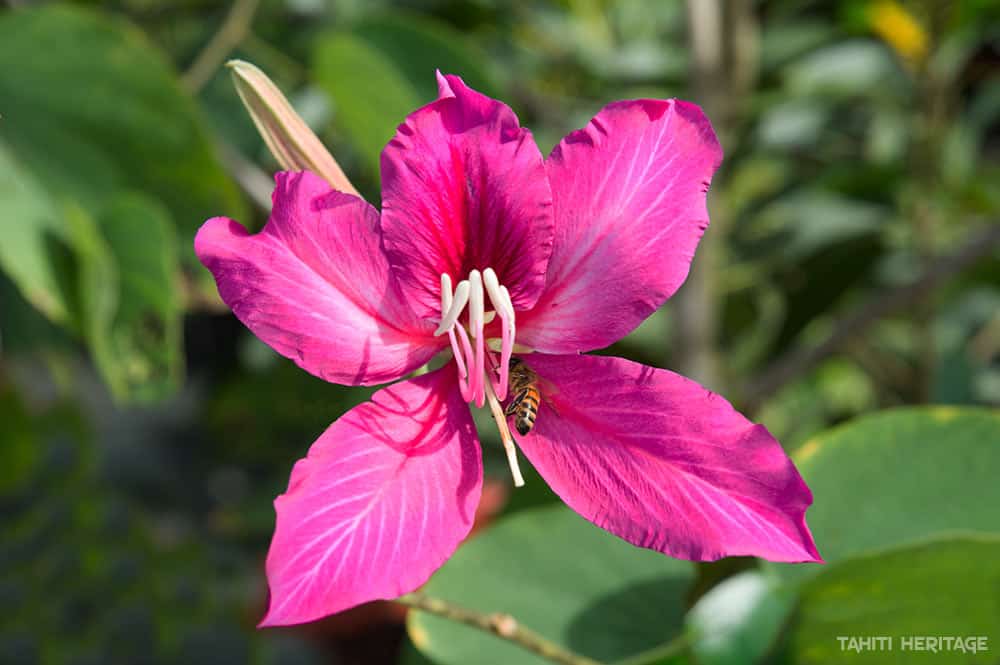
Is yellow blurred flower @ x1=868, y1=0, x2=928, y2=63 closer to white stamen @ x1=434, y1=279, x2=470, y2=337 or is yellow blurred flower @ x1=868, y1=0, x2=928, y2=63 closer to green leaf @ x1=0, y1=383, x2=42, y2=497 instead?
white stamen @ x1=434, y1=279, x2=470, y2=337

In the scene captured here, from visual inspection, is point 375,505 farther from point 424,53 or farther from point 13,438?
point 13,438

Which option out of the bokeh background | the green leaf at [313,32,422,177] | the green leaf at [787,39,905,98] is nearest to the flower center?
the bokeh background

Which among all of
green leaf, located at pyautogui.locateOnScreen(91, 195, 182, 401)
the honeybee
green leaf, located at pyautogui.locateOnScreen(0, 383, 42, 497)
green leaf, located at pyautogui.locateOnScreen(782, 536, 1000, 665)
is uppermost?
the honeybee

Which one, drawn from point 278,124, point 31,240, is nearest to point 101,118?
point 31,240

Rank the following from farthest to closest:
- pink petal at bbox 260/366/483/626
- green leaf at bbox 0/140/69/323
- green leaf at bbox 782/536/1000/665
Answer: green leaf at bbox 0/140/69/323 → green leaf at bbox 782/536/1000/665 → pink petal at bbox 260/366/483/626

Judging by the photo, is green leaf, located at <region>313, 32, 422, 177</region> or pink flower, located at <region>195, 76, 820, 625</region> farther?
green leaf, located at <region>313, 32, 422, 177</region>

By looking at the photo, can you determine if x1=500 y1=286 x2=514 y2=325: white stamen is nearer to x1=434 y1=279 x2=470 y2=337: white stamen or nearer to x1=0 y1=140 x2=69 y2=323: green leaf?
x1=434 y1=279 x2=470 y2=337: white stamen

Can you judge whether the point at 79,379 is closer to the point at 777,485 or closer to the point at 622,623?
the point at 622,623

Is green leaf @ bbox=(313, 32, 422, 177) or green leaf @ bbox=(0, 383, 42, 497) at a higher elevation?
green leaf @ bbox=(313, 32, 422, 177)

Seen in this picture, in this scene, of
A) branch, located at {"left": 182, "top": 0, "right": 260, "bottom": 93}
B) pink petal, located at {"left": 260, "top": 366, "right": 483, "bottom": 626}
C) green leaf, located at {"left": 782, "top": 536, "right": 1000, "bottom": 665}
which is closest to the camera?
pink petal, located at {"left": 260, "top": 366, "right": 483, "bottom": 626}
